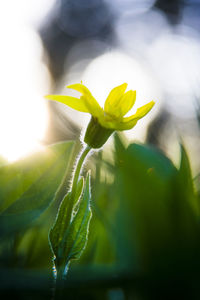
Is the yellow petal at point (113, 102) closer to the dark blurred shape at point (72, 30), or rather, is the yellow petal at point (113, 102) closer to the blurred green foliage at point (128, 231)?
the blurred green foliage at point (128, 231)

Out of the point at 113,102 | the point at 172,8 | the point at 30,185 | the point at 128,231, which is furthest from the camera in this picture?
the point at 172,8

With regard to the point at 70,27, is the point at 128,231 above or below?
below

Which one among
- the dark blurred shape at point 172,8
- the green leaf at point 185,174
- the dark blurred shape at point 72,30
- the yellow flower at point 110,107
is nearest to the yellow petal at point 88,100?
the yellow flower at point 110,107

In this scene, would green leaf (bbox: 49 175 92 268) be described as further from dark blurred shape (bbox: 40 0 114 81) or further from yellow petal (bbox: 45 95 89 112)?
dark blurred shape (bbox: 40 0 114 81)

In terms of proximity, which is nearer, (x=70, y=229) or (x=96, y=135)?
(x=70, y=229)

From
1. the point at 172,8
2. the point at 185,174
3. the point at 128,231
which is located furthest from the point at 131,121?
the point at 172,8

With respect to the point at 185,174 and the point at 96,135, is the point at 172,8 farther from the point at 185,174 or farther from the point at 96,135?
the point at 185,174
